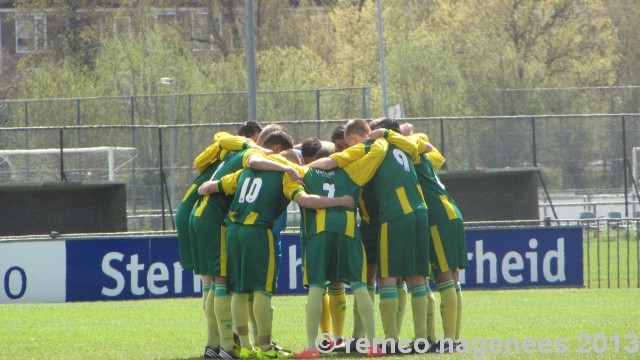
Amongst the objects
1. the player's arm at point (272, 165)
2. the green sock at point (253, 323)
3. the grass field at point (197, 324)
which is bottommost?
the grass field at point (197, 324)

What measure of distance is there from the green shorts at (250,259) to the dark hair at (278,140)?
0.86 meters

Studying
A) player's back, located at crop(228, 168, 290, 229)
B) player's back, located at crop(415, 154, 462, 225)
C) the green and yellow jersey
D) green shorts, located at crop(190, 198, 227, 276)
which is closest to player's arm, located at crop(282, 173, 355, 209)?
player's back, located at crop(228, 168, 290, 229)

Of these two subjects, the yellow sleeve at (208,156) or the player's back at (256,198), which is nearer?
the player's back at (256,198)

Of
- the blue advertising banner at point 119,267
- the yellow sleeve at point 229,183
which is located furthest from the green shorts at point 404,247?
the blue advertising banner at point 119,267

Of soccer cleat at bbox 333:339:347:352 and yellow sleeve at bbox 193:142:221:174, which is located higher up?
yellow sleeve at bbox 193:142:221:174

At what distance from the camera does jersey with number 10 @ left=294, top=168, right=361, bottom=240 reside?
A: 8328 millimetres

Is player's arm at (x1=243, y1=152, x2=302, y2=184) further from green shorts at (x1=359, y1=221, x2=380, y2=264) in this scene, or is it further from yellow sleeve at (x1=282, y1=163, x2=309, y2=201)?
green shorts at (x1=359, y1=221, x2=380, y2=264)

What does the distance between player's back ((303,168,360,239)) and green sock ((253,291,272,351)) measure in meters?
0.67

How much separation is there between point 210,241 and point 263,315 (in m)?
0.90

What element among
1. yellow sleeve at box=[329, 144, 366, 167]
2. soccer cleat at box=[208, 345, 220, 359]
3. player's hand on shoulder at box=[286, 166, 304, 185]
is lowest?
soccer cleat at box=[208, 345, 220, 359]

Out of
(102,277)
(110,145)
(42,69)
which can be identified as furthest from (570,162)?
(42,69)

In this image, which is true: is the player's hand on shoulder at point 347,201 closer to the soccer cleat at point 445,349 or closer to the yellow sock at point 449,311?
the yellow sock at point 449,311

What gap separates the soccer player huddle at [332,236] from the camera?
27.4 ft

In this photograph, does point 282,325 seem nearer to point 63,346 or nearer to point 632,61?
point 63,346
